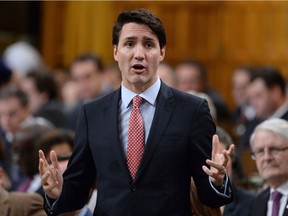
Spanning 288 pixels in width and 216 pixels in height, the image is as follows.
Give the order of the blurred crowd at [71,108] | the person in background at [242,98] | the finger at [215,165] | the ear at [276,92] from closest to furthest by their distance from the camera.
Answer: the finger at [215,165] < the blurred crowd at [71,108] < the ear at [276,92] < the person in background at [242,98]

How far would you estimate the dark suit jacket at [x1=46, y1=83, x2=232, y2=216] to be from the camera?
4258 mm

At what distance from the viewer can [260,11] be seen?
549 inches

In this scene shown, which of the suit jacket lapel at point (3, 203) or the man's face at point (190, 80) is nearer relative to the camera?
the suit jacket lapel at point (3, 203)

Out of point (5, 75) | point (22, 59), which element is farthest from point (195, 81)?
point (22, 59)

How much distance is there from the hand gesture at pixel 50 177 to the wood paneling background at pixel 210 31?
9670mm

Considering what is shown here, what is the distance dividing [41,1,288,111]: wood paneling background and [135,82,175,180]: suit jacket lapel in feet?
31.5


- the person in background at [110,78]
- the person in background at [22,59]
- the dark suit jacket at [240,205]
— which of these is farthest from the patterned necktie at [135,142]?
the person in background at [22,59]

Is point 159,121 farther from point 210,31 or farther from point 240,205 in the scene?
point 210,31

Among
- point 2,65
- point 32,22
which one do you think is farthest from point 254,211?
point 32,22

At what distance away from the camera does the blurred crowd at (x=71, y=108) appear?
6828mm

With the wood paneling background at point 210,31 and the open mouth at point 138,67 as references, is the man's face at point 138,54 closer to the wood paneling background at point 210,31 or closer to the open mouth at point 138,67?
the open mouth at point 138,67

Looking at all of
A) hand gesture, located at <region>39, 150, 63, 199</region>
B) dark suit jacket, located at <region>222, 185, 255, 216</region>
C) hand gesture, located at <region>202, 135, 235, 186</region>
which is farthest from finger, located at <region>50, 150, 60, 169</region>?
dark suit jacket, located at <region>222, 185, 255, 216</region>

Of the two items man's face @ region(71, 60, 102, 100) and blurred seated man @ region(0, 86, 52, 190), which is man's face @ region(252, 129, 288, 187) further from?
man's face @ region(71, 60, 102, 100)

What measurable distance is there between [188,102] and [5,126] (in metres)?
4.86
